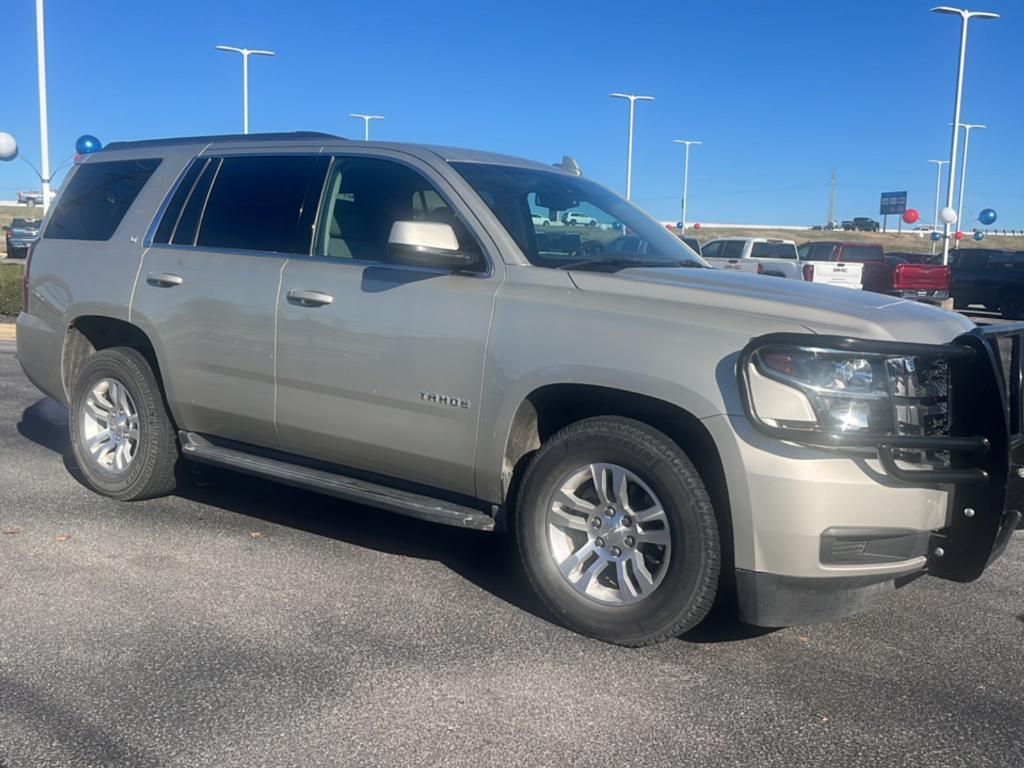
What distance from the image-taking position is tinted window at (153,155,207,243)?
220 inches

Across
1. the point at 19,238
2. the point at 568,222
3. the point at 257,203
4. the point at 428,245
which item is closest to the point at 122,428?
the point at 257,203

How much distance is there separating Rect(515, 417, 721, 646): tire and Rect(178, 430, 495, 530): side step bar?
1.08 ft

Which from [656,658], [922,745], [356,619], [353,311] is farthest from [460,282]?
[922,745]

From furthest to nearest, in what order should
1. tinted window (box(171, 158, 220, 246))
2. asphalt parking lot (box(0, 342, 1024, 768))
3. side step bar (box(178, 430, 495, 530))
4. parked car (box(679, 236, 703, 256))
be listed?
parked car (box(679, 236, 703, 256)) → tinted window (box(171, 158, 220, 246)) → side step bar (box(178, 430, 495, 530)) → asphalt parking lot (box(0, 342, 1024, 768))

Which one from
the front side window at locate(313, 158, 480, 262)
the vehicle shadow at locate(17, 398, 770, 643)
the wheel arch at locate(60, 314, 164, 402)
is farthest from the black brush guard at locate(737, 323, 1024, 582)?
the wheel arch at locate(60, 314, 164, 402)

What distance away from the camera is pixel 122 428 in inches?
231

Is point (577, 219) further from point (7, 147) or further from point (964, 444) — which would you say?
point (7, 147)

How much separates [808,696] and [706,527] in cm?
68

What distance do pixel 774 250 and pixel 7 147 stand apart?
18298 millimetres

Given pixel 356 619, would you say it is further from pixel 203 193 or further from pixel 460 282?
pixel 203 193

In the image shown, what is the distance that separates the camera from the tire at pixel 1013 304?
25938mm

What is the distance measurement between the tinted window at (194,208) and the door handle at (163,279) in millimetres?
198

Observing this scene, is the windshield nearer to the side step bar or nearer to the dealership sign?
the side step bar

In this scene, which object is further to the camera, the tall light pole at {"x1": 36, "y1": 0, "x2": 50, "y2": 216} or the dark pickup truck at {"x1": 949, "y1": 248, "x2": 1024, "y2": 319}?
the dark pickup truck at {"x1": 949, "y1": 248, "x2": 1024, "y2": 319}
